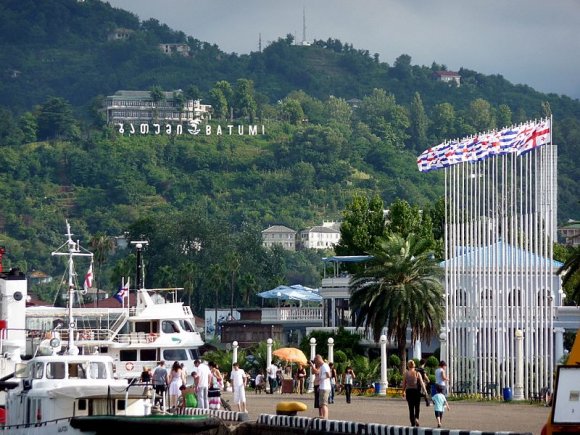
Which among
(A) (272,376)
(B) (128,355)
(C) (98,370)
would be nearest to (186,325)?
(B) (128,355)

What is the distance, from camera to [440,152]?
7625 cm

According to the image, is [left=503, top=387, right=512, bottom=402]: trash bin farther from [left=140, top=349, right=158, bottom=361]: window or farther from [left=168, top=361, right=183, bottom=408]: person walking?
[left=168, top=361, right=183, bottom=408]: person walking

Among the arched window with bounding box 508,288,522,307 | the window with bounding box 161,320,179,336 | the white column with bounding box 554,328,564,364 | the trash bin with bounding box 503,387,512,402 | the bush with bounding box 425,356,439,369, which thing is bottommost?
the trash bin with bounding box 503,387,512,402

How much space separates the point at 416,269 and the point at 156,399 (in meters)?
24.3

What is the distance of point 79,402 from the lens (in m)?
44.1

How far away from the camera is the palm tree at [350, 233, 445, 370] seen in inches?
2886

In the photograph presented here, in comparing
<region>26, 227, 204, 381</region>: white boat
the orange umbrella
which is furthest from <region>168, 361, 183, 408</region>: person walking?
the orange umbrella

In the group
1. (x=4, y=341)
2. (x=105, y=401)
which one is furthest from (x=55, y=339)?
(x=4, y=341)

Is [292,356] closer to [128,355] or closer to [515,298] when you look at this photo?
[515,298]

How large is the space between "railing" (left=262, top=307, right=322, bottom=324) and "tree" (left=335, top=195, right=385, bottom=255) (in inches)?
291

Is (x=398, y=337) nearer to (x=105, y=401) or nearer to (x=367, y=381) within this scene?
(x=367, y=381)

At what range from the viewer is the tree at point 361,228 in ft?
368

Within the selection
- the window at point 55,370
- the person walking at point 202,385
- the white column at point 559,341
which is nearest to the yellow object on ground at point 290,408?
the window at point 55,370

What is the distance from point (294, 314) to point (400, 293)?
5034cm
